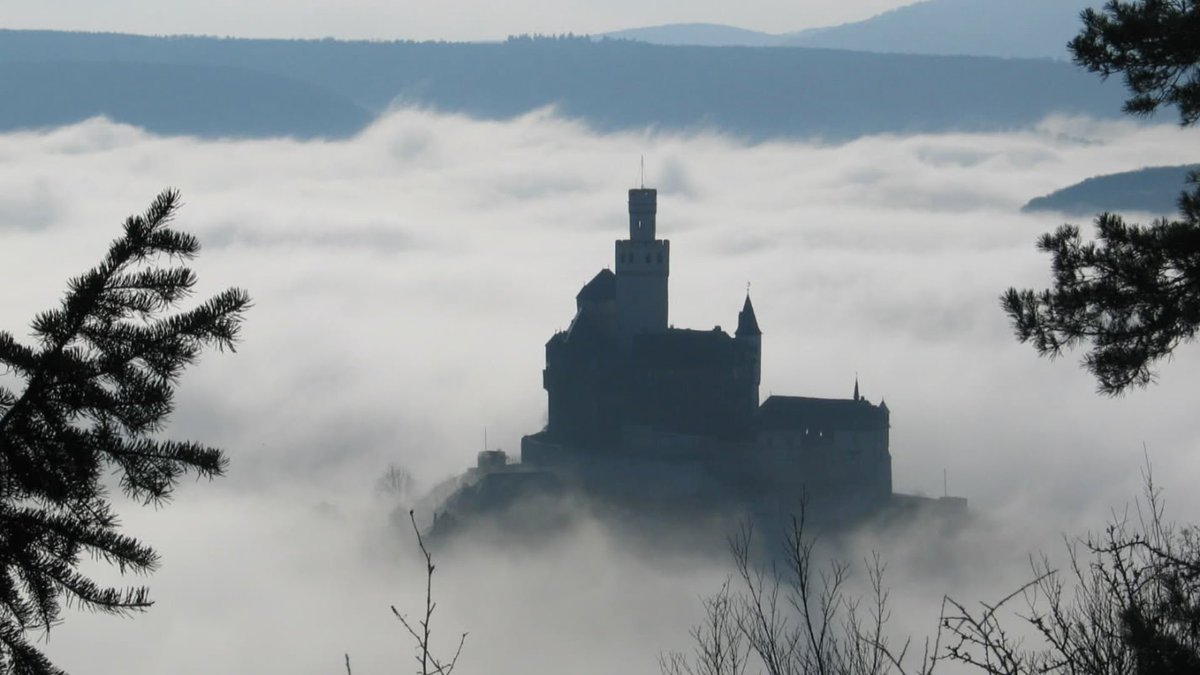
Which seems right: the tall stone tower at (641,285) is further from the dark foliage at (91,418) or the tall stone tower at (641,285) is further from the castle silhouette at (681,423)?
the dark foliage at (91,418)

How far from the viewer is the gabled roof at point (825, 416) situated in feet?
296

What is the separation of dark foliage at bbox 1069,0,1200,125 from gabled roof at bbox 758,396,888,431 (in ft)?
240

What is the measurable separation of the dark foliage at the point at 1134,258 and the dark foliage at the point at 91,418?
8579mm

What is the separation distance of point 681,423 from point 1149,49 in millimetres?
74613

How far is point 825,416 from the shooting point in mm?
90375

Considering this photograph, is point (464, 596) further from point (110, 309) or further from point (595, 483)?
point (110, 309)

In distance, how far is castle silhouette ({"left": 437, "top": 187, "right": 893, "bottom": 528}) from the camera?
90.3 metres

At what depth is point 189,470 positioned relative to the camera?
10102 millimetres

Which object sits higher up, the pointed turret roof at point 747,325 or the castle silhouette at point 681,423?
the pointed turret roof at point 747,325

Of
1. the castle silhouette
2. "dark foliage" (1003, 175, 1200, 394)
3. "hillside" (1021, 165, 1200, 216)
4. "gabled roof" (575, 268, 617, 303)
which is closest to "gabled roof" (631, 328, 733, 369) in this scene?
the castle silhouette

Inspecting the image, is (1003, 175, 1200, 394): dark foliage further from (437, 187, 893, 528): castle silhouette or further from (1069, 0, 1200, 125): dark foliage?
(437, 187, 893, 528): castle silhouette

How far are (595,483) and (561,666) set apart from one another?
8.36 meters

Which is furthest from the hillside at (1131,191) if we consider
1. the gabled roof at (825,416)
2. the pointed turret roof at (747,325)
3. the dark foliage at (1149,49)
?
the dark foliage at (1149,49)

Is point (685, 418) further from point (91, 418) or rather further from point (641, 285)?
point (91, 418)
